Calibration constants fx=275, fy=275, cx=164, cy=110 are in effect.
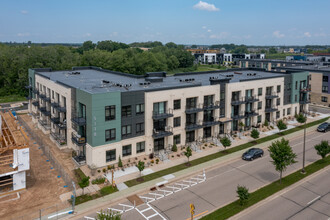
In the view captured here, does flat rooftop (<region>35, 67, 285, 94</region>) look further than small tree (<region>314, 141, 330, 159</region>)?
Yes

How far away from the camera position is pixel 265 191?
33344 millimetres

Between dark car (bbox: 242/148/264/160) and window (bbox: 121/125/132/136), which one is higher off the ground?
window (bbox: 121/125/132/136)

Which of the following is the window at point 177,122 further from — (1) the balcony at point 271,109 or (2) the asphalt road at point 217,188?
(1) the balcony at point 271,109

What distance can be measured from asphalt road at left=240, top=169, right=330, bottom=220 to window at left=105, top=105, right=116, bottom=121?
2218 cm

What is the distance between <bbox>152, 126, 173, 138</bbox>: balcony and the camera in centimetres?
4362

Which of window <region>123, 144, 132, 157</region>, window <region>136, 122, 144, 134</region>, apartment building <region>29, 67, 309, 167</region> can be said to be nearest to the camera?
apartment building <region>29, 67, 309, 167</region>

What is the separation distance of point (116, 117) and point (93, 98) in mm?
4555

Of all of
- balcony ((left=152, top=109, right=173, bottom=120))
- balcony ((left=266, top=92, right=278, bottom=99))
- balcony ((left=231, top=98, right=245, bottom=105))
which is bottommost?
balcony ((left=152, top=109, right=173, bottom=120))

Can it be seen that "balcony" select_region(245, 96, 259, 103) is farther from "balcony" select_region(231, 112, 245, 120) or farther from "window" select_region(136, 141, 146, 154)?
"window" select_region(136, 141, 146, 154)

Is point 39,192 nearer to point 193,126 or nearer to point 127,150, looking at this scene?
point 127,150

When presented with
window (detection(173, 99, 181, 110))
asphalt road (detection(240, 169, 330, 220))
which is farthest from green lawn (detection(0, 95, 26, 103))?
asphalt road (detection(240, 169, 330, 220))

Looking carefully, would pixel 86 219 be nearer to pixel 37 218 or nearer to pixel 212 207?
pixel 37 218

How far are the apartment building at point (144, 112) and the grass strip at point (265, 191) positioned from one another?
646 inches

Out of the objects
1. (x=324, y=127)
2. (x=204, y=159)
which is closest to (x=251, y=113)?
(x=324, y=127)
